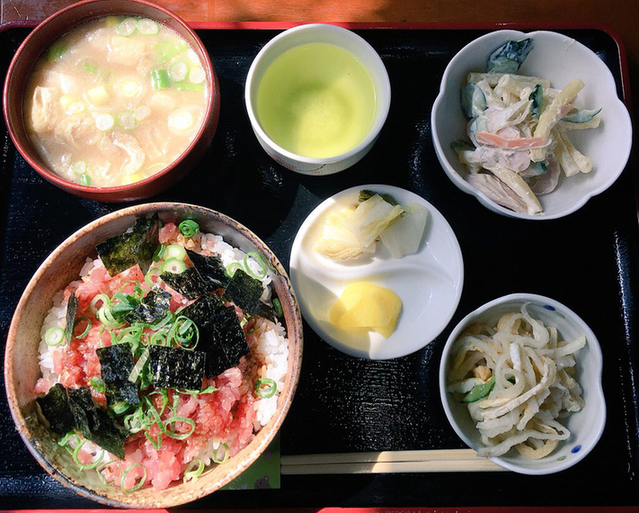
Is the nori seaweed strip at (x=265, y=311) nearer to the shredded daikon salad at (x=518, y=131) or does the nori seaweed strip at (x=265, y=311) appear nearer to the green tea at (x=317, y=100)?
the green tea at (x=317, y=100)

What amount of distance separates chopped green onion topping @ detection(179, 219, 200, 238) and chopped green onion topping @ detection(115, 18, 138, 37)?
2.38ft

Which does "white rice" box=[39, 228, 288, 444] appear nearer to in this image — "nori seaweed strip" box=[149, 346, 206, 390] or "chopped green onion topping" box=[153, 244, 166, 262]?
"chopped green onion topping" box=[153, 244, 166, 262]

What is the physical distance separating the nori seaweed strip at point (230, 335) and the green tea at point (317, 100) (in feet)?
2.18

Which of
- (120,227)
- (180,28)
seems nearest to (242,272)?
(120,227)

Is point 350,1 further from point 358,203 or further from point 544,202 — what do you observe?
point 544,202

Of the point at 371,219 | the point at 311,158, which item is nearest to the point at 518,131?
the point at 371,219

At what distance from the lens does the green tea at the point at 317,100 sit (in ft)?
6.50

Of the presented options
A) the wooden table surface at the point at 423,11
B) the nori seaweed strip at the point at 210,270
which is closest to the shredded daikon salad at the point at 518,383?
the nori seaweed strip at the point at 210,270

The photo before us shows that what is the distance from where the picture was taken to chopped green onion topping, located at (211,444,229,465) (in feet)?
5.38

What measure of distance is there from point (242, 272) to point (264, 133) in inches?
20.1

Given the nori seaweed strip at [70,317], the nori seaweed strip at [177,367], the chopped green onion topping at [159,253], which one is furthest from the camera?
the chopped green onion topping at [159,253]

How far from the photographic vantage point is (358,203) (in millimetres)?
2023

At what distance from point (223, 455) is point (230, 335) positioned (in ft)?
1.21

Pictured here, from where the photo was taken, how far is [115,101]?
6.31 feet
